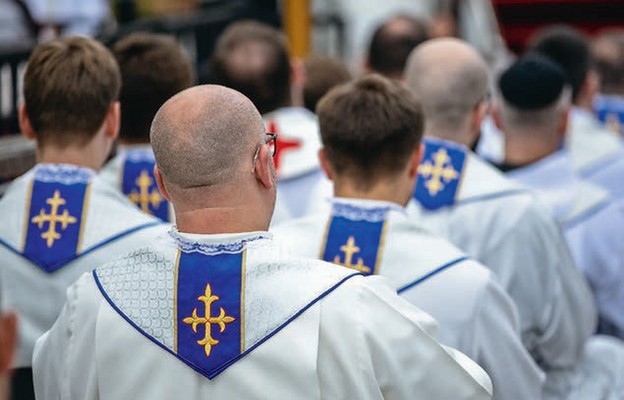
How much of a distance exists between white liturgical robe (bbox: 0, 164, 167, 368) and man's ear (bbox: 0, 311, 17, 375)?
176cm

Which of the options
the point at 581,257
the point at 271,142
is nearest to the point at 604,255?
the point at 581,257

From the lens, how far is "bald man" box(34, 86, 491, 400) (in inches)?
111

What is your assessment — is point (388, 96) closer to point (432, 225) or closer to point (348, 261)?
point (348, 261)

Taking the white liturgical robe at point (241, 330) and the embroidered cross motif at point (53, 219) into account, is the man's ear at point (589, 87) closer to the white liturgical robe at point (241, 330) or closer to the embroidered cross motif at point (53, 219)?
the embroidered cross motif at point (53, 219)

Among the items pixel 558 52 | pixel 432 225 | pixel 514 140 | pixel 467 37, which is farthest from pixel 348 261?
pixel 467 37

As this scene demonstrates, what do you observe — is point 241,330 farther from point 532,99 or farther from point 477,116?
point 532,99

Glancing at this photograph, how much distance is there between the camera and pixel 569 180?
5121 millimetres

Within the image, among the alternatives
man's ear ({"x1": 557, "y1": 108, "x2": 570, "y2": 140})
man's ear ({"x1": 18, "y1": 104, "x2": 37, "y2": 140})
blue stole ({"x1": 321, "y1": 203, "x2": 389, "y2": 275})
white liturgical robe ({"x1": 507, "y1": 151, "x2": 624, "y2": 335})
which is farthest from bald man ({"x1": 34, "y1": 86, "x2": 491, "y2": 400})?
man's ear ({"x1": 557, "y1": 108, "x2": 570, "y2": 140})

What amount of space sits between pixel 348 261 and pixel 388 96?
0.49 meters

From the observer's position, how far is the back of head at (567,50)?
6664mm

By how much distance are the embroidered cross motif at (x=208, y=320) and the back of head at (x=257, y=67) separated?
2490mm

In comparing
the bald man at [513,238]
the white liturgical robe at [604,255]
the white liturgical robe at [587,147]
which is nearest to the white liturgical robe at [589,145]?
the white liturgical robe at [587,147]

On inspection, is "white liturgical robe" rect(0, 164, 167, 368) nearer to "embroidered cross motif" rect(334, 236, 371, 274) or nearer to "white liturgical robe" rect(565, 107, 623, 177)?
"embroidered cross motif" rect(334, 236, 371, 274)

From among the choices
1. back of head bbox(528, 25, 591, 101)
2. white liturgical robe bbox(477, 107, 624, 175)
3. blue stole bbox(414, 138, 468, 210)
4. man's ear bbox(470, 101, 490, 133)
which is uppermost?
man's ear bbox(470, 101, 490, 133)
